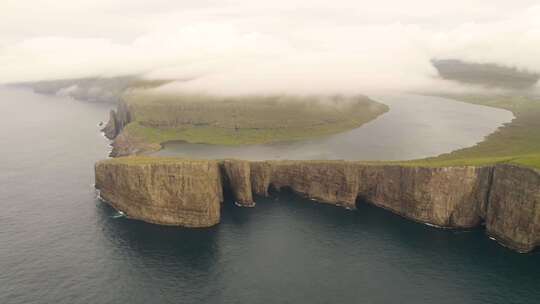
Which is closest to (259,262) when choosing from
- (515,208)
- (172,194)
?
(172,194)

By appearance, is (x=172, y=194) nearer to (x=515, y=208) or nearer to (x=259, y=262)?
(x=259, y=262)

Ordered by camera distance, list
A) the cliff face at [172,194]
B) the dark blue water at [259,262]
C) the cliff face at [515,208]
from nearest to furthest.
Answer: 1. the dark blue water at [259,262]
2. the cliff face at [515,208]
3. the cliff face at [172,194]

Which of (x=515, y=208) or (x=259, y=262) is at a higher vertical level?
(x=515, y=208)

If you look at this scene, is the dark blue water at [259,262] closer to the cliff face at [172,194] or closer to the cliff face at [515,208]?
Result: the cliff face at [515,208]

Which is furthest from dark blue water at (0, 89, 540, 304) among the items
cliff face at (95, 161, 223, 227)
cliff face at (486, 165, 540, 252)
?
cliff face at (95, 161, 223, 227)

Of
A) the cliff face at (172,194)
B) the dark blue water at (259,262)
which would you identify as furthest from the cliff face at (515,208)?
the cliff face at (172,194)
